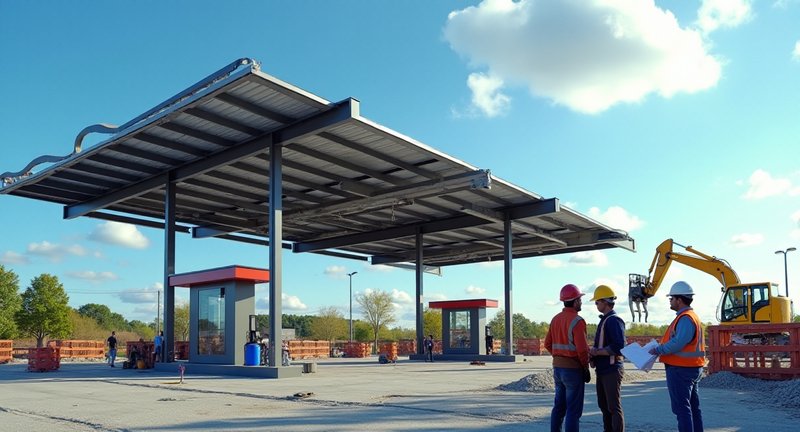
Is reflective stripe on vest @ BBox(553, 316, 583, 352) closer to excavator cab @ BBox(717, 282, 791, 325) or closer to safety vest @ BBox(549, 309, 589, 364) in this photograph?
safety vest @ BBox(549, 309, 589, 364)

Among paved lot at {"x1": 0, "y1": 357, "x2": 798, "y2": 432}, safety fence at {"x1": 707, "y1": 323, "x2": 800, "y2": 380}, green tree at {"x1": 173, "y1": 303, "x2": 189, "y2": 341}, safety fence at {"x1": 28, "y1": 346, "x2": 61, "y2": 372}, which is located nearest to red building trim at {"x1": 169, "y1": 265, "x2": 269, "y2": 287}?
paved lot at {"x1": 0, "y1": 357, "x2": 798, "y2": 432}

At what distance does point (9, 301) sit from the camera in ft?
184

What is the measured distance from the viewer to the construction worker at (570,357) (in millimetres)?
7117

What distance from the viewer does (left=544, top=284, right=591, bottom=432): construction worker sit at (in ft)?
23.4

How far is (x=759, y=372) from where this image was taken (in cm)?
1639

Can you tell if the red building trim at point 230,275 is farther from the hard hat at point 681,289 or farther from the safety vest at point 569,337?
the hard hat at point 681,289

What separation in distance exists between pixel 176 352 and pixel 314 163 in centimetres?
1013

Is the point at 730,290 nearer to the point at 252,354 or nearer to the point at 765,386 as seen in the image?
the point at 765,386

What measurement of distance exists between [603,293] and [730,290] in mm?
20021

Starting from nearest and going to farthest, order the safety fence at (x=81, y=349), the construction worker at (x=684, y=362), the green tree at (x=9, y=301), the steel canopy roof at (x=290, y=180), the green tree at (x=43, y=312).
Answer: the construction worker at (x=684, y=362) → the steel canopy roof at (x=290, y=180) → the safety fence at (x=81, y=349) → the green tree at (x=9, y=301) → the green tree at (x=43, y=312)

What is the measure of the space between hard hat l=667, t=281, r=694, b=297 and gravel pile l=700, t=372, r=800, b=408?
6.17 meters

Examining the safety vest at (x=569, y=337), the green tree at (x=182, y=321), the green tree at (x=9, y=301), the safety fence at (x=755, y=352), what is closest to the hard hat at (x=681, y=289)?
the safety vest at (x=569, y=337)

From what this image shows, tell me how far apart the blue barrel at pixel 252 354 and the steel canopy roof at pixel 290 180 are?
650cm

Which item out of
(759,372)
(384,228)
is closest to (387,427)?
(759,372)
